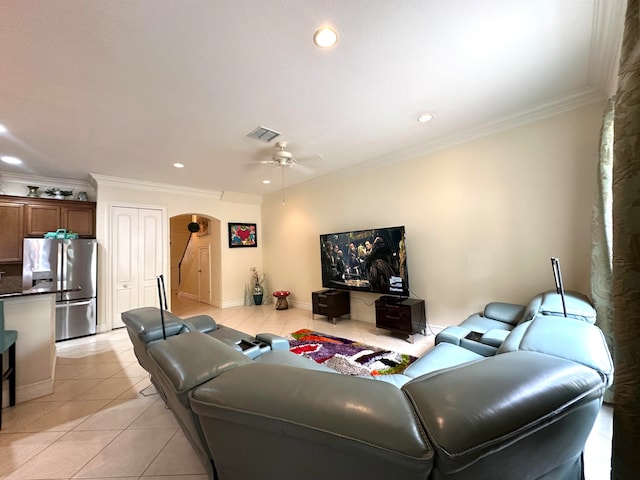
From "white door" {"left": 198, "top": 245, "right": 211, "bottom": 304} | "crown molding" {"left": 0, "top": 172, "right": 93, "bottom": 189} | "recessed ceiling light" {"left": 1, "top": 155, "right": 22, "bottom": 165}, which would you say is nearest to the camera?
"recessed ceiling light" {"left": 1, "top": 155, "right": 22, "bottom": 165}

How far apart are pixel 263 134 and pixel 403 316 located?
301 centimetres

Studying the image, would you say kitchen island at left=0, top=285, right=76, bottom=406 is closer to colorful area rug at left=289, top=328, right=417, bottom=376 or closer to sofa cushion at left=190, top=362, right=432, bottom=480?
colorful area rug at left=289, top=328, right=417, bottom=376

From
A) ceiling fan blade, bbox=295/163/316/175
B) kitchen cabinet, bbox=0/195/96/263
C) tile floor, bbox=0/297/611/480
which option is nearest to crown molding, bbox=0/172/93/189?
kitchen cabinet, bbox=0/195/96/263

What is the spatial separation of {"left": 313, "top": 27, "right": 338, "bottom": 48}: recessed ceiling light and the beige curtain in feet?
4.87

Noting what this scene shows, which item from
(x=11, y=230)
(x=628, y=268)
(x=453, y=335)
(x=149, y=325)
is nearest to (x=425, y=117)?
(x=453, y=335)

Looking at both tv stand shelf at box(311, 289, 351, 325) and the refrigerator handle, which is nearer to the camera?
the refrigerator handle

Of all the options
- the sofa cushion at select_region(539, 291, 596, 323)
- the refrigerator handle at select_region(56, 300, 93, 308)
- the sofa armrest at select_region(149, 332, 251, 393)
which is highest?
the sofa armrest at select_region(149, 332, 251, 393)

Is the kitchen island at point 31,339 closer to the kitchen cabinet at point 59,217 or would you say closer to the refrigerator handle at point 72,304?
the refrigerator handle at point 72,304

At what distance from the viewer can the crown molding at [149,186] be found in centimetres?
446

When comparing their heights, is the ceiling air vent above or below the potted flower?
above

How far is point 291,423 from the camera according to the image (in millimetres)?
665

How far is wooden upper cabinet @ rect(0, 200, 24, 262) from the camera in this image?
392 cm

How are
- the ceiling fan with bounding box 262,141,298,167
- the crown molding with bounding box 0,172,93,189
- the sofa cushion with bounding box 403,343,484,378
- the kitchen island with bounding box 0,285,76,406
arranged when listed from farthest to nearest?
the crown molding with bounding box 0,172,93,189 < the ceiling fan with bounding box 262,141,298,167 < the kitchen island with bounding box 0,285,76,406 < the sofa cushion with bounding box 403,343,484,378

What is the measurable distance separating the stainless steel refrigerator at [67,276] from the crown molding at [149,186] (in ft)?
3.65
